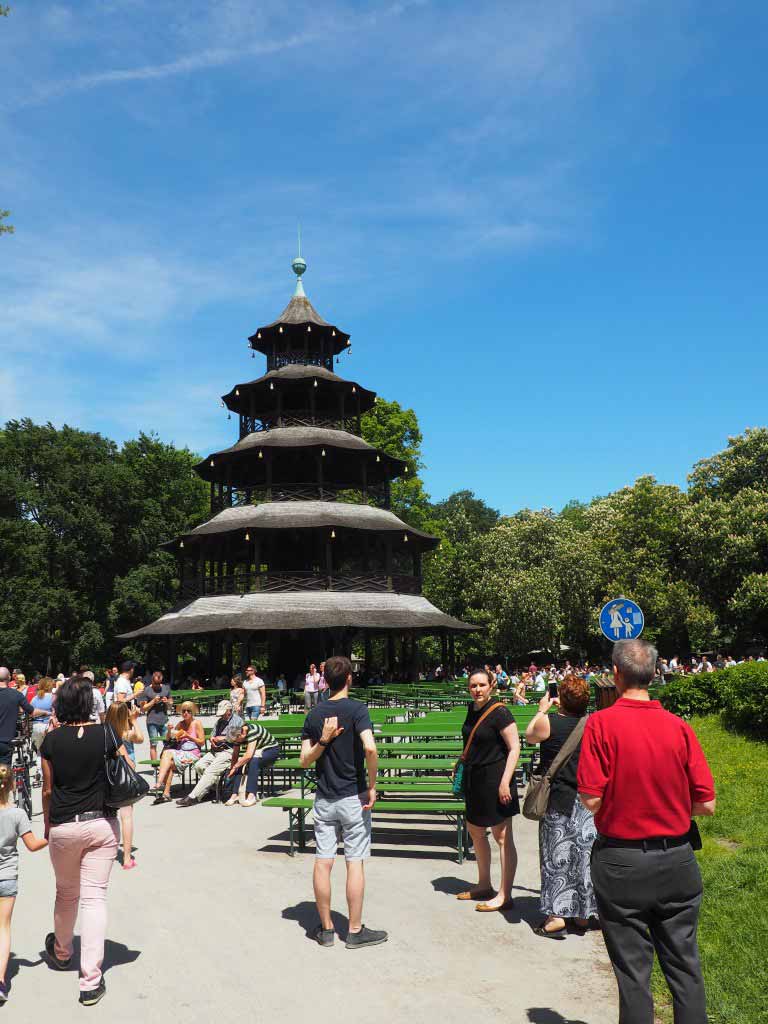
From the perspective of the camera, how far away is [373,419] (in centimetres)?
5088

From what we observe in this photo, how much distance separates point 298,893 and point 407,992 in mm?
2672

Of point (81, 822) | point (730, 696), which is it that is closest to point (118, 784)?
point (81, 822)

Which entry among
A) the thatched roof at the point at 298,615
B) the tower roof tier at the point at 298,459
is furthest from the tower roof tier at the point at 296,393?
the thatched roof at the point at 298,615

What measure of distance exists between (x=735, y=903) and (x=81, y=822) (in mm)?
5247

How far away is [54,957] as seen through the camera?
5.92m

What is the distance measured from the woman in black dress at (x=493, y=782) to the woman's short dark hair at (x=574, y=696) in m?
0.48

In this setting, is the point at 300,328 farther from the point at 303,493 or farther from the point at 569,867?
the point at 569,867

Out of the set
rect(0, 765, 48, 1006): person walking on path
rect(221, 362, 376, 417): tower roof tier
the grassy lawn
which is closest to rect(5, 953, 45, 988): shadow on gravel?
rect(0, 765, 48, 1006): person walking on path

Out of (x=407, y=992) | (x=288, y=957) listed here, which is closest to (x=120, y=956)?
(x=288, y=957)

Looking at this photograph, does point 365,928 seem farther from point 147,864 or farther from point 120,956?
point 147,864

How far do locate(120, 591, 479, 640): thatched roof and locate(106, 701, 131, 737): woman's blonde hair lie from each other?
23048mm

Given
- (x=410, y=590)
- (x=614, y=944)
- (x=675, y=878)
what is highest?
(x=410, y=590)

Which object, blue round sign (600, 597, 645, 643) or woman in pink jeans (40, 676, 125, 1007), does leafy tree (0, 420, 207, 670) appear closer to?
blue round sign (600, 597, 645, 643)

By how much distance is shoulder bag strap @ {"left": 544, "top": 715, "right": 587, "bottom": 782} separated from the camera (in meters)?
6.30
